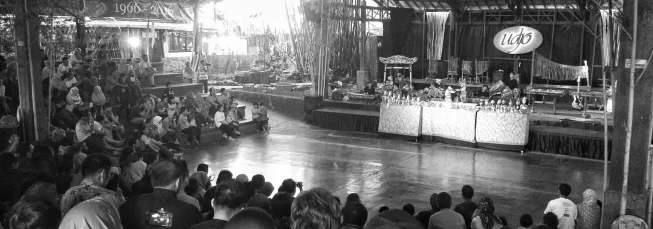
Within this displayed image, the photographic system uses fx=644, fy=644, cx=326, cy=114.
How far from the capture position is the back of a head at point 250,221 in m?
3.88

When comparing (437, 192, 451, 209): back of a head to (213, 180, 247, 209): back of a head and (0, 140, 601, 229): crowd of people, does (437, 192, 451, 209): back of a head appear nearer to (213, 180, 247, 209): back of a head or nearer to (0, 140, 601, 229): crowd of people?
(0, 140, 601, 229): crowd of people

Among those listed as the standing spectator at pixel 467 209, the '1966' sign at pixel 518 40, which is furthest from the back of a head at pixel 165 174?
the '1966' sign at pixel 518 40

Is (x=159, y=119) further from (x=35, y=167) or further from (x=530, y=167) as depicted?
(x=530, y=167)

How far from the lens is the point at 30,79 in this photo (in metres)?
10.6

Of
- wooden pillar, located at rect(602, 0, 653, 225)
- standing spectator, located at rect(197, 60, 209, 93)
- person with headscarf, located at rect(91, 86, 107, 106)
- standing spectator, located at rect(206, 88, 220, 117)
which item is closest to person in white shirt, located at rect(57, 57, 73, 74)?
person with headscarf, located at rect(91, 86, 107, 106)

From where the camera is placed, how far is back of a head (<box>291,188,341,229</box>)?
3.76 metres

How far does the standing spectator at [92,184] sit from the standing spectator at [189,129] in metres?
8.59

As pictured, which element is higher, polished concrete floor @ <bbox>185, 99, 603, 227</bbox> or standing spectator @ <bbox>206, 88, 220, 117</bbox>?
standing spectator @ <bbox>206, 88, 220, 117</bbox>

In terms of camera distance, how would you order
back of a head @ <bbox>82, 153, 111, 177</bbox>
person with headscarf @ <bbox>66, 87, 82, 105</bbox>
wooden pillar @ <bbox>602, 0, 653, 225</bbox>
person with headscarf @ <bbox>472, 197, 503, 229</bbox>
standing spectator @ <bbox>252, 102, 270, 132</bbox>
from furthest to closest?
standing spectator @ <bbox>252, 102, 270, 132</bbox>, person with headscarf @ <bbox>66, 87, 82, 105</bbox>, wooden pillar @ <bbox>602, 0, 653, 225</bbox>, person with headscarf @ <bbox>472, 197, 503, 229</bbox>, back of a head @ <bbox>82, 153, 111, 177</bbox>

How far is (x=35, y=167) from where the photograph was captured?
22.2 ft

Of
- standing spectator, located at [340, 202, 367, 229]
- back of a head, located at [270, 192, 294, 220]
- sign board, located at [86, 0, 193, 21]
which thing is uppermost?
sign board, located at [86, 0, 193, 21]

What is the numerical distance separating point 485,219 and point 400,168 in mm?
6037

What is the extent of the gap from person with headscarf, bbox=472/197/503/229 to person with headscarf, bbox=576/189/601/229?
1.64 m

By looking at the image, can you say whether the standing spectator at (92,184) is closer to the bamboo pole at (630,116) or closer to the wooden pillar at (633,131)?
the bamboo pole at (630,116)
